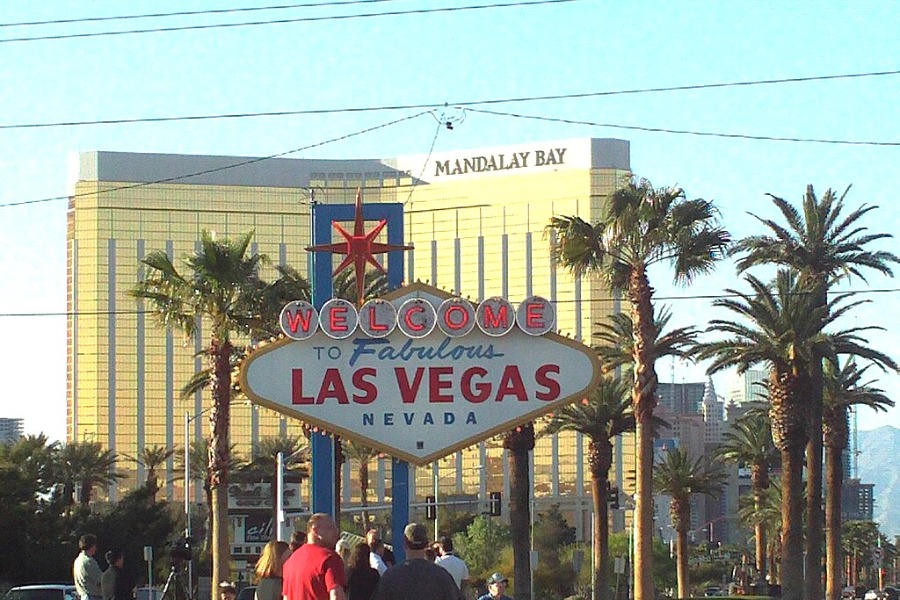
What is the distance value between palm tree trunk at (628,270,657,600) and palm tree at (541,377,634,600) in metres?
15.3

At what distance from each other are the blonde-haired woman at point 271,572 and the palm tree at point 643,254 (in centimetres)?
2593

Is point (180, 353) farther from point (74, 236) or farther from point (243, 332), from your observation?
point (243, 332)

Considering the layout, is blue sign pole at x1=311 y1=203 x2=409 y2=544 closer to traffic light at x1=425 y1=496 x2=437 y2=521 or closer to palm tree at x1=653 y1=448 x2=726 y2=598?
traffic light at x1=425 y1=496 x2=437 y2=521

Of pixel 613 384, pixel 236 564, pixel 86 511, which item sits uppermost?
pixel 613 384

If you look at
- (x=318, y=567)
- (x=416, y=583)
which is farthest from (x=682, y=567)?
(x=416, y=583)

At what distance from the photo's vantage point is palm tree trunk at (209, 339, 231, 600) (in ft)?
132

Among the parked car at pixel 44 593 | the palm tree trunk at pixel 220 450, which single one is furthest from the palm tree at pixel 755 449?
the parked car at pixel 44 593

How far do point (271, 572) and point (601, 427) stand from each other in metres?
42.6

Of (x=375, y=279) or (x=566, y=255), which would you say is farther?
(x=375, y=279)

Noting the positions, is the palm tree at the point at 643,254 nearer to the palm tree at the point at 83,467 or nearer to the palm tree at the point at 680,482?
the palm tree at the point at 680,482

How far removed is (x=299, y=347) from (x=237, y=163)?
105134 millimetres

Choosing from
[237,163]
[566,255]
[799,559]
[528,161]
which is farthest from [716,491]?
[237,163]

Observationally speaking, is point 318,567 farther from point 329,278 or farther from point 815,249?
point 815,249

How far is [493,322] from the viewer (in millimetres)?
28219
